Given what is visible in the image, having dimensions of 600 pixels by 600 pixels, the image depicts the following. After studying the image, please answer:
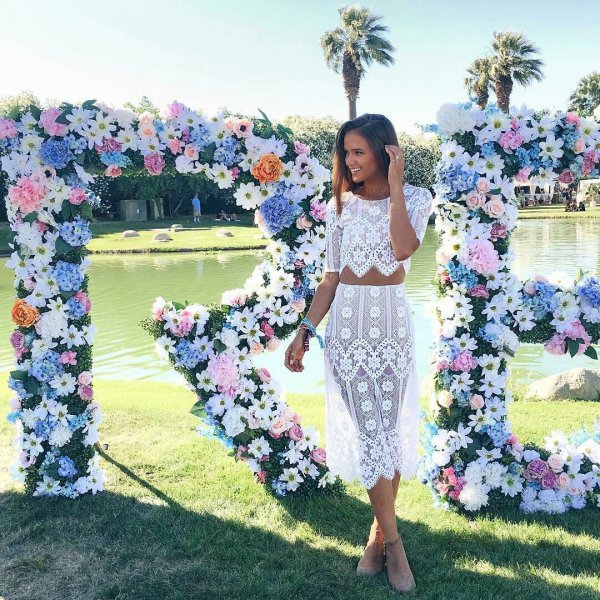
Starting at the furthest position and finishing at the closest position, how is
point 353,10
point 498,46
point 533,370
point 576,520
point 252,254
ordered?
point 498,46, point 353,10, point 252,254, point 533,370, point 576,520

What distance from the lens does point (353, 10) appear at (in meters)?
36.7

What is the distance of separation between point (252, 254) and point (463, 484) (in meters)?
20.1

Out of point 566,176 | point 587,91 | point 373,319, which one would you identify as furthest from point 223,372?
point 587,91

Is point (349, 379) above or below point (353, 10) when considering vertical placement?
below

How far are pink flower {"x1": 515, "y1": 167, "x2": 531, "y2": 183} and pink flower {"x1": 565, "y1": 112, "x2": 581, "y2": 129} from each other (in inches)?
16.7

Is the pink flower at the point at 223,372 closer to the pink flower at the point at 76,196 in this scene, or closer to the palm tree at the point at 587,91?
the pink flower at the point at 76,196

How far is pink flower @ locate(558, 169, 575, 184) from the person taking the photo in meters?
4.58

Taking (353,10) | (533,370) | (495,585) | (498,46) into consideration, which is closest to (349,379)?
(495,585)

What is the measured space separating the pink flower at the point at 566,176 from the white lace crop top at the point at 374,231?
1645 mm

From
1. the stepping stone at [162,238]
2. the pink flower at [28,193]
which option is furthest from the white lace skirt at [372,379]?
the stepping stone at [162,238]

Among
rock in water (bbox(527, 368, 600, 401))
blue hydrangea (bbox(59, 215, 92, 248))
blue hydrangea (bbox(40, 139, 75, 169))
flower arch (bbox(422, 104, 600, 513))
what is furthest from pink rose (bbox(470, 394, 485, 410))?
rock in water (bbox(527, 368, 600, 401))

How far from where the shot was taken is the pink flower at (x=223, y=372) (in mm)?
4664

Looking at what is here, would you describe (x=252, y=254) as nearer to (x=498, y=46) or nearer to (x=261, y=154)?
(x=261, y=154)

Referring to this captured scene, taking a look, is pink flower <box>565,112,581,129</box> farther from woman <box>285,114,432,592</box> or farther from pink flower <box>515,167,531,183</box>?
woman <box>285,114,432,592</box>
